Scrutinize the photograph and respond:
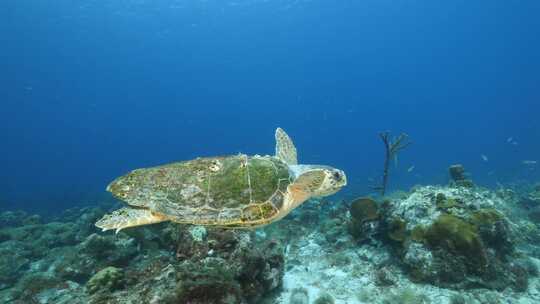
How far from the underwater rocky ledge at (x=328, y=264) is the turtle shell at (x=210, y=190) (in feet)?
2.93

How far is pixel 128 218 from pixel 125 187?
21.6 inches

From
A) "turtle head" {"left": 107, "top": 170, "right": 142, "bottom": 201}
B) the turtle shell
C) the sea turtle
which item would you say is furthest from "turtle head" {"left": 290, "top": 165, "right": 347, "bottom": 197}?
"turtle head" {"left": 107, "top": 170, "right": 142, "bottom": 201}

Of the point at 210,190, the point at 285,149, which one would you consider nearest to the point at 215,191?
the point at 210,190

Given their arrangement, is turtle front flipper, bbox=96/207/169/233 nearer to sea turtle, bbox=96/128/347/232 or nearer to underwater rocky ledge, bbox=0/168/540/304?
sea turtle, bbox=96/128/347/232

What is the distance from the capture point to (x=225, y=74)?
10506 centimetres

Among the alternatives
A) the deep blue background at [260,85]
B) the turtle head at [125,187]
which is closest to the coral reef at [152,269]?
the turtle head at [125,187]

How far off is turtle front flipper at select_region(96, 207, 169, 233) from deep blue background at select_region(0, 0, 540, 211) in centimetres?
2067

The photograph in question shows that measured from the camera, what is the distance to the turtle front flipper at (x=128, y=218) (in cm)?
456

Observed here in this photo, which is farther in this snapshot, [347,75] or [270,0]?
[347,75]

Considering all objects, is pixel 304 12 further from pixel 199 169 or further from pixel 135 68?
pixel 199 169

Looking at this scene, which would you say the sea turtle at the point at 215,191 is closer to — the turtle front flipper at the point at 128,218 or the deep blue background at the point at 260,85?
the turtle front flipper at the point at 128,218

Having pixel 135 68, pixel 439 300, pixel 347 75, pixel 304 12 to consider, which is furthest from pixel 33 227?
pixel 347 75

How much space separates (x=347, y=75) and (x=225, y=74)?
159ft

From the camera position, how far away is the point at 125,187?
497 cm
